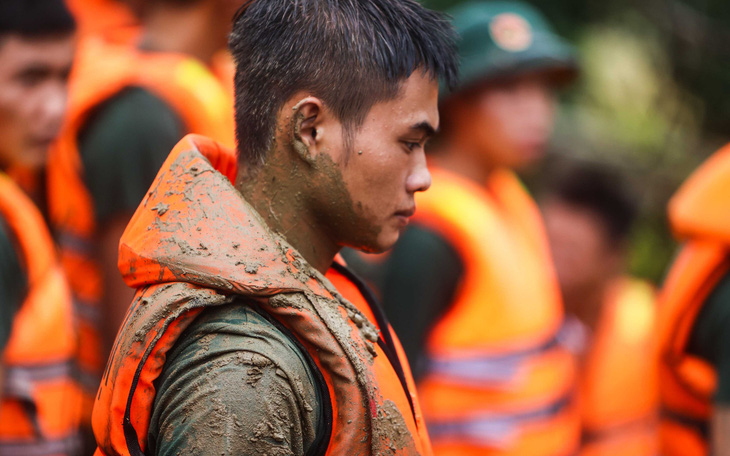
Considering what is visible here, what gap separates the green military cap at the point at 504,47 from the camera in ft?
13.8

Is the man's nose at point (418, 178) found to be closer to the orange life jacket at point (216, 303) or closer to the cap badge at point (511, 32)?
the orange life jacket at point (216, 303)

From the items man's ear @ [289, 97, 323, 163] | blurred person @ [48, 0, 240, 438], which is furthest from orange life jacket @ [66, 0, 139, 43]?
man's ear @ [289, 97, 323, 163]

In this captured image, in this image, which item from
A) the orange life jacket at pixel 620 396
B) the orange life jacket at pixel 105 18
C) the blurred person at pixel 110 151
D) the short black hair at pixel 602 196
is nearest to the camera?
the blurred person at pixel 110 151

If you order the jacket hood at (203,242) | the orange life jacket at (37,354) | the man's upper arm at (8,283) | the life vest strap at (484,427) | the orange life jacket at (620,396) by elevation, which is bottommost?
the orange life jacket at (620,396)

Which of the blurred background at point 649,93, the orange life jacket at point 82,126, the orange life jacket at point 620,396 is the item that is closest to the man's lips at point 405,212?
the orange life jacket at point 82,126

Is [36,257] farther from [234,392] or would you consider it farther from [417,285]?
[234,392]

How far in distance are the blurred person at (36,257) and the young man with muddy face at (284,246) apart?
55.6 inches

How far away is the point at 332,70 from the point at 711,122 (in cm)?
558

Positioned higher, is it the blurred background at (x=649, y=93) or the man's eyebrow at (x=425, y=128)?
the man's eyebrow at (x=425, y=128)

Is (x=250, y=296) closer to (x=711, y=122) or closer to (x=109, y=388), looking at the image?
(x=109, y=388)

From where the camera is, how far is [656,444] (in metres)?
4.50

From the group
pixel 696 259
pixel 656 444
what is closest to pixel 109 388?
pixel 696 259

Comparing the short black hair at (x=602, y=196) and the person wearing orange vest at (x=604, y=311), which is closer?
the person wearing orange vest at (x=604, y=311)

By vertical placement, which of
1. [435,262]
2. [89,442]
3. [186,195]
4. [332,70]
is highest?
[332,70]
